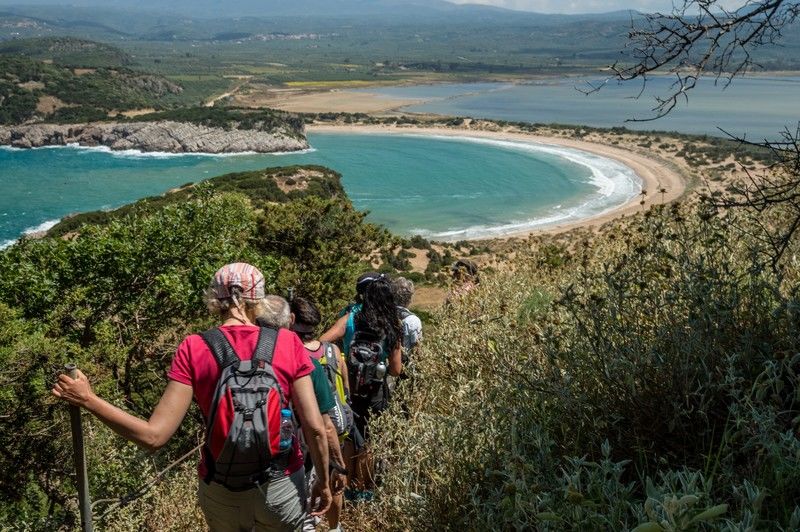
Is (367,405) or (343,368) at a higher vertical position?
(343,368)

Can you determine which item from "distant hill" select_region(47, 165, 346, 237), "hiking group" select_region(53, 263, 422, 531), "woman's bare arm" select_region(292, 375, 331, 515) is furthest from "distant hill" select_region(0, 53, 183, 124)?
"woman's bare arm" select_region(292, 375, 331, 515)

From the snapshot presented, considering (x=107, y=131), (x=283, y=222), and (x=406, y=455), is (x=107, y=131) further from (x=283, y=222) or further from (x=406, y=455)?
(x=406, y=455)

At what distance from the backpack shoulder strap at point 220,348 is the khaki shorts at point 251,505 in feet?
1.67

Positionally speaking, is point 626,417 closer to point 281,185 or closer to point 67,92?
point 281,185

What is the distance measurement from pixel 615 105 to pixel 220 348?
119 metres

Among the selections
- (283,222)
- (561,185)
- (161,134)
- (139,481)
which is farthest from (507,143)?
(139,481)

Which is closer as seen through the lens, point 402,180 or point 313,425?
point 313,425

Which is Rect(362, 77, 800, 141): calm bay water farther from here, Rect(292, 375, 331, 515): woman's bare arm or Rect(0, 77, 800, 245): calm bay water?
Rect(292, 375, 331, 515): woman's bare arm

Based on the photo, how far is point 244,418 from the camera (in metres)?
2.51

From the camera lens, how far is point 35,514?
6027 millimetres

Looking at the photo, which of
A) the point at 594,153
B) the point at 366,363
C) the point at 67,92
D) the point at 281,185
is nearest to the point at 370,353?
the point at 366,363

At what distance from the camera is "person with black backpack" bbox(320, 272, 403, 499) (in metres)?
4.09

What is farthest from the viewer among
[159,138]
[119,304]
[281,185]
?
[159,138]

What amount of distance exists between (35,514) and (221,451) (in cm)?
455
